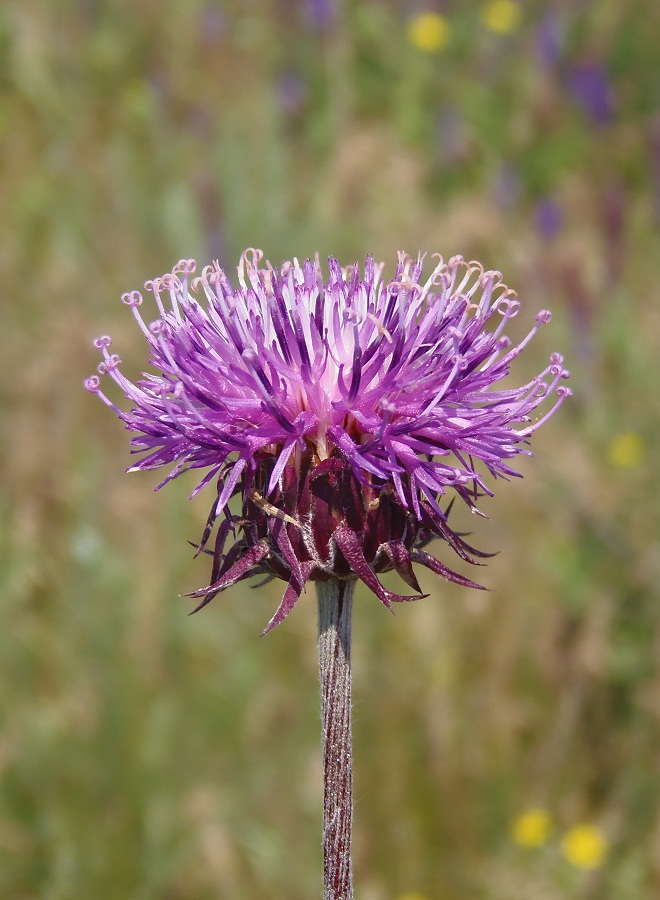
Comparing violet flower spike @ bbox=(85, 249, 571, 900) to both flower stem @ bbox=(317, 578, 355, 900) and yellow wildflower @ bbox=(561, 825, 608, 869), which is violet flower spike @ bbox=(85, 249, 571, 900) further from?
yellow wildflower @ bbox=(561, 825, 608, 869)

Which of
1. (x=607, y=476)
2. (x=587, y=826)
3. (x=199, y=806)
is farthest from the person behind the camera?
(x=607, y=476)

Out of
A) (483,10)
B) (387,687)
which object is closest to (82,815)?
(387,687)

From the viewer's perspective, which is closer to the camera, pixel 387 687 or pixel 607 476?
pixel 387 687

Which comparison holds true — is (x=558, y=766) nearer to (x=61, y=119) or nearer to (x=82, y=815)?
(x=82, y=815)

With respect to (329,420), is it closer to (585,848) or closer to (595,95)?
(585,848)

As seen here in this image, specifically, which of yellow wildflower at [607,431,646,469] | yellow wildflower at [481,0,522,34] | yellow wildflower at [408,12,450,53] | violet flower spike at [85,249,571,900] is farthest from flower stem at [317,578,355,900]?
yellow wildflower at [481,0,522,34]

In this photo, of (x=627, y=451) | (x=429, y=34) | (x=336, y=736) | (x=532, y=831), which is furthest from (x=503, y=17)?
(x=336, y=736)
